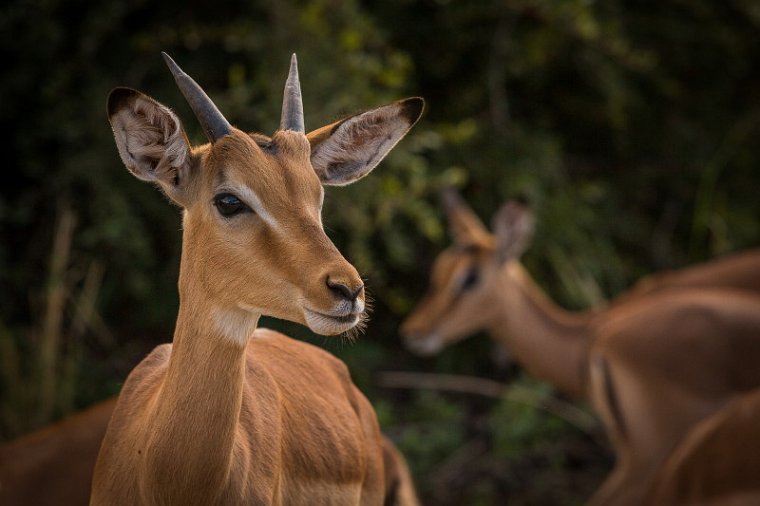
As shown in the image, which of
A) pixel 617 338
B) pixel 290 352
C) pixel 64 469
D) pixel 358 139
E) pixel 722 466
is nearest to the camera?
pixel 358 139

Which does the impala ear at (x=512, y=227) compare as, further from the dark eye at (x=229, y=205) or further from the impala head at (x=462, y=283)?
the dark eye at (x=229, y=205)

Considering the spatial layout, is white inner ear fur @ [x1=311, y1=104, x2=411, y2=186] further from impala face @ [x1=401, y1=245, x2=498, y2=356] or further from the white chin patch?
impala face @ [x1=401, y1=245, x2=498, y2=356]

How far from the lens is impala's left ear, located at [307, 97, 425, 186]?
2.48 meters

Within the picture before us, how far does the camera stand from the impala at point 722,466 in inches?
178

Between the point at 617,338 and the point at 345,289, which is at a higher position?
the point at 345,289

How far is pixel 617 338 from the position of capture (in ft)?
20.7

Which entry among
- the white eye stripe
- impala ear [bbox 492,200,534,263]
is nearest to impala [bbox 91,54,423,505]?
the white eye stripe

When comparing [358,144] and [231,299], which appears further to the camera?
[358,144]

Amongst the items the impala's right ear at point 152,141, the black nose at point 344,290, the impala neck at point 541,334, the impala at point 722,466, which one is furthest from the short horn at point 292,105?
the impala neck at point 541,334

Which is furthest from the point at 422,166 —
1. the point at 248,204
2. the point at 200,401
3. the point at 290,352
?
the point at 200,401

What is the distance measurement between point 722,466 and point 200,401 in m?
3.03

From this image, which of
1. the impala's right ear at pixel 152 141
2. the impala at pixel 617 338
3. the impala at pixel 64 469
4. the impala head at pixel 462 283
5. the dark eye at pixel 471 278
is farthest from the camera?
the dark eye at pixel 471 278

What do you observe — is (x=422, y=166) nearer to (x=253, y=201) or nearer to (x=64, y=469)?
(x=64, y=469)

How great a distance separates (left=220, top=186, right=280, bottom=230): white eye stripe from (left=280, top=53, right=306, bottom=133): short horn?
0.17 m
